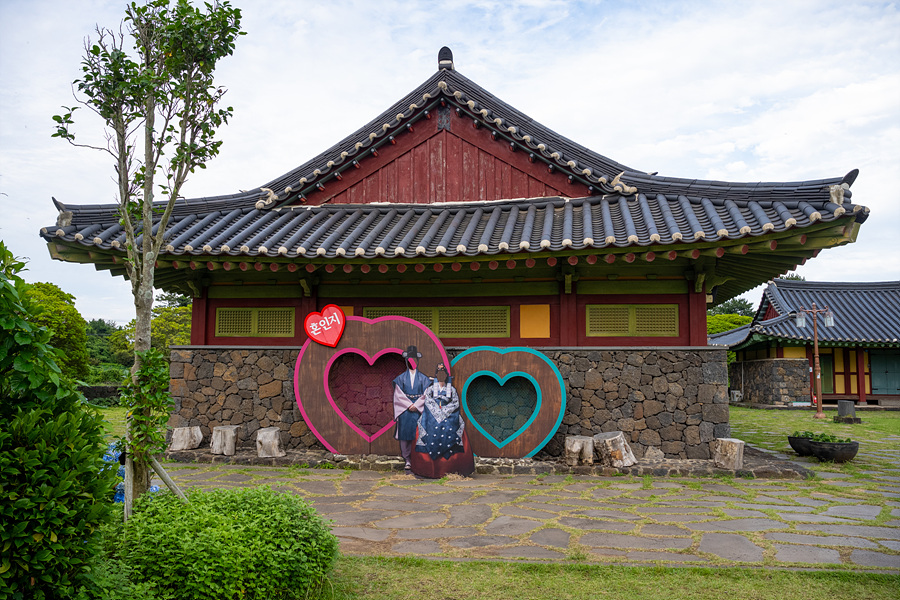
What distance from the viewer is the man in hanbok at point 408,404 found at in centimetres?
929

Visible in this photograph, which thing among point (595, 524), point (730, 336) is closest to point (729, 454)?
point (595, 524)

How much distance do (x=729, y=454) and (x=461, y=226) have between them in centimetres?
554

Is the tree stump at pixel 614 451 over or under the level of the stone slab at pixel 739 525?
over

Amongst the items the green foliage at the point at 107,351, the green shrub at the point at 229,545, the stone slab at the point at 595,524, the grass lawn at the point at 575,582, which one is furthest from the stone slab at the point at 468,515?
the green foliage at the point at 107,351

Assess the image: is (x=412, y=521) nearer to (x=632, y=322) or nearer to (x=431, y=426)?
(x=431, y=426)

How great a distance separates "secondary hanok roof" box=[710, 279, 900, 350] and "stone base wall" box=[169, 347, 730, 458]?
18.6m

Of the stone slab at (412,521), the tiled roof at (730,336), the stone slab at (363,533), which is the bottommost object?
the stone slab at (412,521)

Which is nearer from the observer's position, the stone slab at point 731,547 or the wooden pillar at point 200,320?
the stone slab at point 731,547

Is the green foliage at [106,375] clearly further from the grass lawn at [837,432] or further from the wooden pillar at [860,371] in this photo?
the wooden pillar at [860,371]

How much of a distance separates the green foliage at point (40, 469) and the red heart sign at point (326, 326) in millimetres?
6797

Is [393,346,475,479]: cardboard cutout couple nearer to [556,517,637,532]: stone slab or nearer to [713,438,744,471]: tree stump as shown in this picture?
[556,517,637,532]: stone slab

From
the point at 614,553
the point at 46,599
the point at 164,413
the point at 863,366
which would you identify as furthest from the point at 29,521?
the point at 863,366

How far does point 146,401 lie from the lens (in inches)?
181

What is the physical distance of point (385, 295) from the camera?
10734 millimetres
